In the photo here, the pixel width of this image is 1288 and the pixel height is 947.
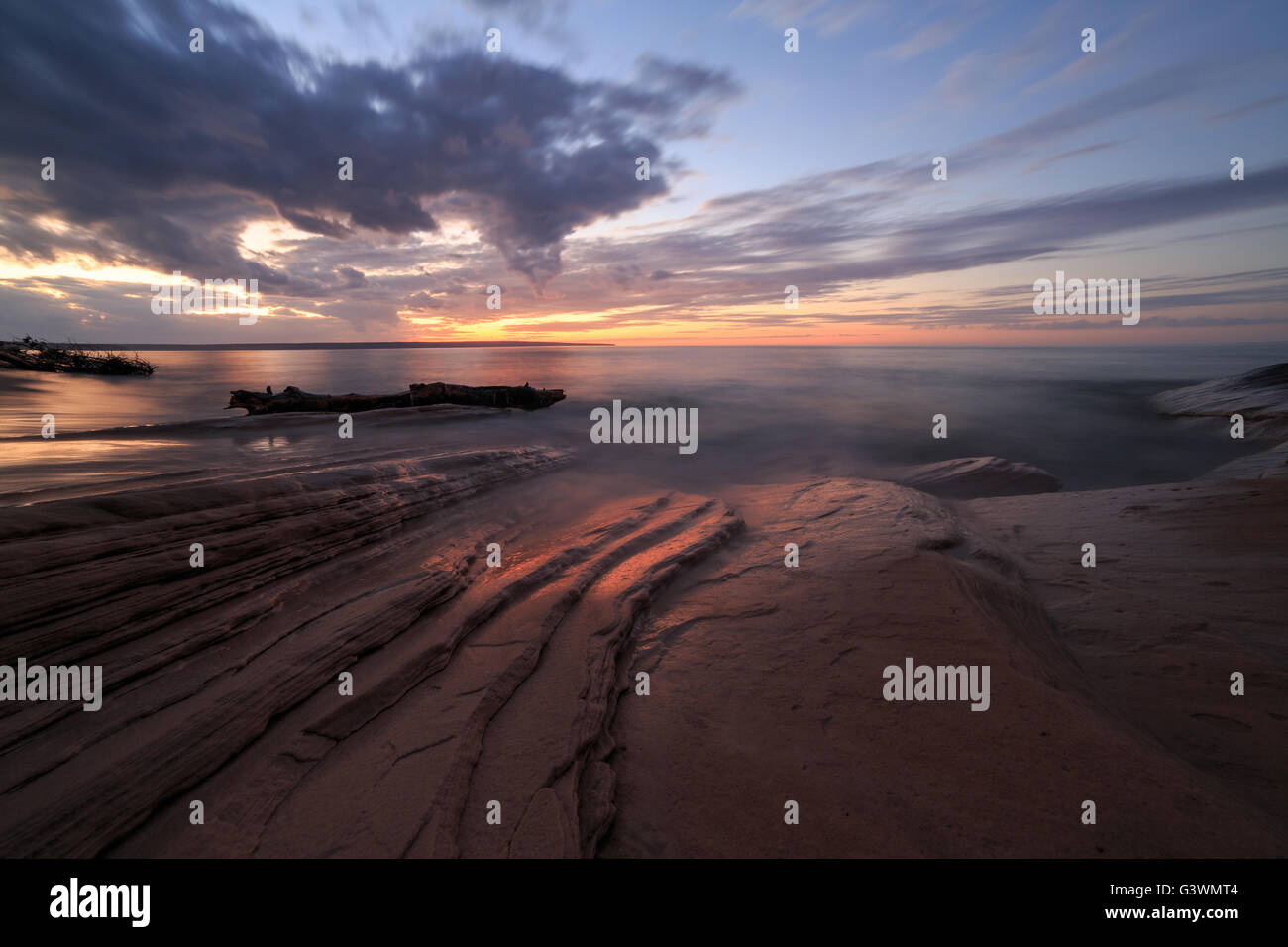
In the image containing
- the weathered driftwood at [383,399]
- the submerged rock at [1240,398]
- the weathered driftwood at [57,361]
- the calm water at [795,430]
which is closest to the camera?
the calm water at [795,430]

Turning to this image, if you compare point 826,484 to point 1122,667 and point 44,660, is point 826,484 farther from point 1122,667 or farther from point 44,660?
point 44,660

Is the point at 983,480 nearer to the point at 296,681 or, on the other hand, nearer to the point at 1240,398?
the point at 296,681

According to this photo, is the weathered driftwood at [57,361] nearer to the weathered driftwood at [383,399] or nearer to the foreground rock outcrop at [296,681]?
the weathered driftwood at [383,399]

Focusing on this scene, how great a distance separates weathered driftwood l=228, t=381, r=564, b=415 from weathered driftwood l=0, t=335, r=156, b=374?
25923 mm

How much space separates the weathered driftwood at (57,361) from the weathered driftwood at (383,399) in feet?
85.0

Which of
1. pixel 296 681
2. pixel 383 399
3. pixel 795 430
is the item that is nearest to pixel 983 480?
pixel 795 430

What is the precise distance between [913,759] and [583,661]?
2.55 m

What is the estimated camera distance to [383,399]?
1955 cm

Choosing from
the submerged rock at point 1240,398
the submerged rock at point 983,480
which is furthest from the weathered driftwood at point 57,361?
the submerged rock at point 1240,398

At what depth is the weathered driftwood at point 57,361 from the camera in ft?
101

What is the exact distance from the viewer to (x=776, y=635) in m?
4.68

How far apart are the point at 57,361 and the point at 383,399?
1283 inches
